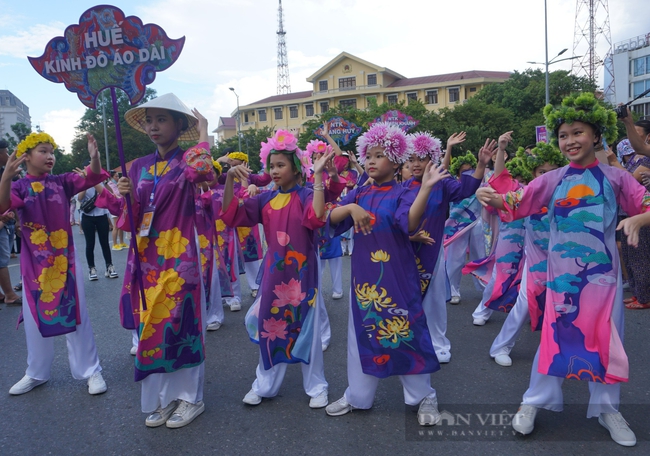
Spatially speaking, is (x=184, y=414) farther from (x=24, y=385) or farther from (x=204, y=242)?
(x=204, y=242)

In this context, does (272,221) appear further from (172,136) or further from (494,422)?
(494,422)

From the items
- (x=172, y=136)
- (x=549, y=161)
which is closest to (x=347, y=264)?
(x=549, y=161)

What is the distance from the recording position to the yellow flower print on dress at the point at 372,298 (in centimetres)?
309

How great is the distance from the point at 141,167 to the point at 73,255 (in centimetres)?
116

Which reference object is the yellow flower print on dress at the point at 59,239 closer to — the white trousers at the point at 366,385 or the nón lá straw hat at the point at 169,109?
the nón lá straw hat at the point at 169,109

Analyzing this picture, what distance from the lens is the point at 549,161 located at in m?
4.06

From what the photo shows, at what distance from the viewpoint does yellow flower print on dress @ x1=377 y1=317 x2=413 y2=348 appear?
3.06 m

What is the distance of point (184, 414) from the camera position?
10.6 feet

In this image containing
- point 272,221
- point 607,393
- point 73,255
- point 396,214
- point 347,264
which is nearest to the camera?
point 607,393

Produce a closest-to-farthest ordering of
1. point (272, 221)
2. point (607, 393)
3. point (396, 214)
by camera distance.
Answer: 1. point (607, 393)
2. point (396, 214)
3. point (272, 221)

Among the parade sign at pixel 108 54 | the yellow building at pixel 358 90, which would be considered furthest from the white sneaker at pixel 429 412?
the yellow building at pixel 358 90

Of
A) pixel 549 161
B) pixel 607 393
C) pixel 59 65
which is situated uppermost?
pixel 59 65

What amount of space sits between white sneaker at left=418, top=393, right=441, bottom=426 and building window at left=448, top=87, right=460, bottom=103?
49.2m

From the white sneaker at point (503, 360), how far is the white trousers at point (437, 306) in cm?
41
